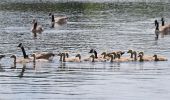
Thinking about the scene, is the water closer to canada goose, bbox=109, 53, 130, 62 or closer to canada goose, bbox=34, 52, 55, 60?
canada goose, bbox=34, 52, 55, 60

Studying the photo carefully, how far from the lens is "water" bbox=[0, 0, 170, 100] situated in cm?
3222

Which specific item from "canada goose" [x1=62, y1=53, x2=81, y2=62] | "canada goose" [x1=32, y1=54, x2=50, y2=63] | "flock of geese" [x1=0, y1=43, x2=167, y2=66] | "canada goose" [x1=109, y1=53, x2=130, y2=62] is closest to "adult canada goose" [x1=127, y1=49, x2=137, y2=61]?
"flock of geese" [x1=0, y1=43, x2=167, y2=66]

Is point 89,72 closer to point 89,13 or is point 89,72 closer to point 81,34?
point 81,34

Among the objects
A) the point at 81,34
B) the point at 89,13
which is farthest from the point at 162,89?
the point at 89,13

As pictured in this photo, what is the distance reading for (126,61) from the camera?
44.2m

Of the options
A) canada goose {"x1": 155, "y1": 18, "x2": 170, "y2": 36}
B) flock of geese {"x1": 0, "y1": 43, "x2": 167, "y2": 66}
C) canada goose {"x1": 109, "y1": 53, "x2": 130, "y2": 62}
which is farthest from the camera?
canada goose {"x1": 155, "y1": 18, "x2": 170, "y2": 36}

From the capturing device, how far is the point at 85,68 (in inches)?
1604

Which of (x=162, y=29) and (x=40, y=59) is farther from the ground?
(x=162, y=29)

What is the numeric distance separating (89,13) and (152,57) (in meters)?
55.4

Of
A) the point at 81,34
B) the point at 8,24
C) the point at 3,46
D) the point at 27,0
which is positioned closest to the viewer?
the point at 3,46

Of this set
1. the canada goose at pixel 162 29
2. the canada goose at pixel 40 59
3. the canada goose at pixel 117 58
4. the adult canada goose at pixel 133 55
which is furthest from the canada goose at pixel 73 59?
the canada goose at pixel 162 29

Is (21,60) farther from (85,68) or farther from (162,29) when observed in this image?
(162,29)

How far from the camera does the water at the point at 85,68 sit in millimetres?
32219

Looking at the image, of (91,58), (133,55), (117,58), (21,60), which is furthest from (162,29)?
(21,60)
